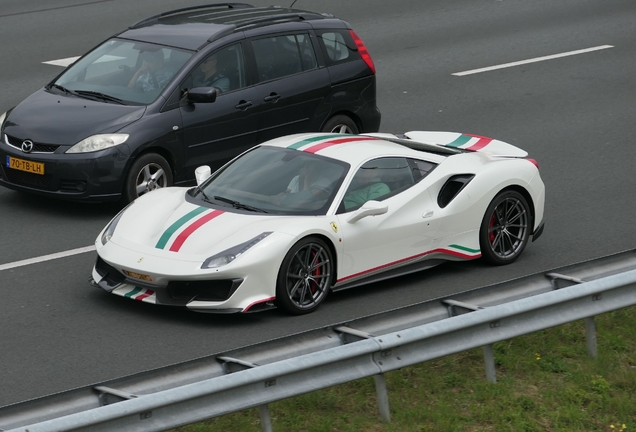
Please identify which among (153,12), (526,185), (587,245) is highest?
(153,12)

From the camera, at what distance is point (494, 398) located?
7.04m

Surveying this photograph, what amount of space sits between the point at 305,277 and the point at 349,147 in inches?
61.5

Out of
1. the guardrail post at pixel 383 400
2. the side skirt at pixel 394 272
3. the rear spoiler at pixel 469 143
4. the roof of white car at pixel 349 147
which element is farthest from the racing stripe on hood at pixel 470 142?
the guardrail post at pixel 383 400

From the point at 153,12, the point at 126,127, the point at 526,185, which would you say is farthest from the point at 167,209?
the point at 153,12

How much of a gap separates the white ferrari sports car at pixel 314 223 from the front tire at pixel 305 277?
0.01 meters

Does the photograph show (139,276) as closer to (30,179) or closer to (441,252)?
(441,252)

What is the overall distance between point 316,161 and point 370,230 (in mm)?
844

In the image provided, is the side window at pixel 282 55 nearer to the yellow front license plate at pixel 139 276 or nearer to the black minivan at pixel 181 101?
the black minivan at pixel 181 101

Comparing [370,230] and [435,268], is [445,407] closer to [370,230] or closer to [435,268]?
[370,230]

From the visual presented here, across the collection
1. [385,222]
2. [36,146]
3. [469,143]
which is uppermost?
[36,146]

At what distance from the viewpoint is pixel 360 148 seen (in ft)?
31.8

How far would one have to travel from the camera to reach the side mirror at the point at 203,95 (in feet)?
37.0

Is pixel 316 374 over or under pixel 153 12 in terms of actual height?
under

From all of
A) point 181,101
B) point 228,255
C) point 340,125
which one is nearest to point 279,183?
point 228,255
